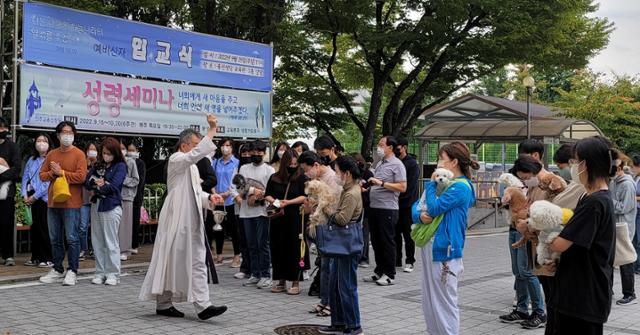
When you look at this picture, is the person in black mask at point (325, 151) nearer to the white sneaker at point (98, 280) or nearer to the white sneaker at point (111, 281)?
the white sneaker at point (111, 281)

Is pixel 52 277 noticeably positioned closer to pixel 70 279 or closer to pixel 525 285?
pixel 70 279

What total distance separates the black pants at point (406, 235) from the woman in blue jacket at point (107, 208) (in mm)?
4359

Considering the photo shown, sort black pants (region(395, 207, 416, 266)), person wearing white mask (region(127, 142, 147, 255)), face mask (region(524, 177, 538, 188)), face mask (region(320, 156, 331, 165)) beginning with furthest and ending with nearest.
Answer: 1. person wearing white mask (region(127, 142, 147, 255))
2. black pants (region(395, 207, 416, 266))
3. face mask (region(320, 156, 331, 165))
4. face mask (region(524, 177, 538, 188))

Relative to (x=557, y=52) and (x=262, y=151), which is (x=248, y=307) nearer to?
(x=262, y=151)

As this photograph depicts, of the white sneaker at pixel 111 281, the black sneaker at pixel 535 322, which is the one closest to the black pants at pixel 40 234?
the white sneaker at pixel 111 281

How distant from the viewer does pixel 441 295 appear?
18.0ft

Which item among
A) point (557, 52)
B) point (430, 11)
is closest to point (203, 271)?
point (430, 11)

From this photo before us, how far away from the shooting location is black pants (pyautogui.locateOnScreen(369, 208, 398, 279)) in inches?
366

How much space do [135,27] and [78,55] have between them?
1.21 metres

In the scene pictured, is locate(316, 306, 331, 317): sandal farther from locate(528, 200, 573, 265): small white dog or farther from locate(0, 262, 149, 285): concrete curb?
locate(0, 262, 149, 285): concrete curb

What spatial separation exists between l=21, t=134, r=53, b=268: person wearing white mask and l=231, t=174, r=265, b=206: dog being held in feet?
10.0

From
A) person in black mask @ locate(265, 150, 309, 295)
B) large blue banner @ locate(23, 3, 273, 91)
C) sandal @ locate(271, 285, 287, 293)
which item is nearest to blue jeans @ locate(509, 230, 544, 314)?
person in black mask @ locate(265, 150, 309, 295)

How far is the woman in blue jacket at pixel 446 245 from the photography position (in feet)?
17.8

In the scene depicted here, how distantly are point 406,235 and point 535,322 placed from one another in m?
3.97
